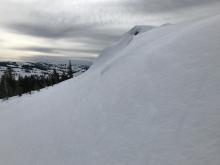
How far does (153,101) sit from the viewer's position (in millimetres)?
Answer: 8398

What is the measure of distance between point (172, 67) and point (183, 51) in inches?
39.8

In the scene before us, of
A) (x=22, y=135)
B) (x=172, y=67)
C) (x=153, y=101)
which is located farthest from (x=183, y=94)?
(x=22, y=135)

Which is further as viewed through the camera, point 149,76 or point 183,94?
point 149,76

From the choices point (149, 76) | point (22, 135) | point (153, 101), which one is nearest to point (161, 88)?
point (153, 101)

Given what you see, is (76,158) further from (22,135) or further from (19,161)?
(22,135)

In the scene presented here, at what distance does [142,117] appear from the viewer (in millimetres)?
Result: 8062

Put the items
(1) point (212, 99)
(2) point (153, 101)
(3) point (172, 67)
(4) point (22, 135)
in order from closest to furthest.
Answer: (1) point (212, 99)
(2) point (153, 101)
(3) point (172, 67)
(4) point (22, 135)

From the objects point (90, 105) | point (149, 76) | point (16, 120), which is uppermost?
point (149, 76)

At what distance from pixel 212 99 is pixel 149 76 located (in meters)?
3.33

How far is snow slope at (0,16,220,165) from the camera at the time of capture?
252 inches

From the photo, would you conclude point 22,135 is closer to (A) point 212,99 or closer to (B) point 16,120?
(B) point 16,120

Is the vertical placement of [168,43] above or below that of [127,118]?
above

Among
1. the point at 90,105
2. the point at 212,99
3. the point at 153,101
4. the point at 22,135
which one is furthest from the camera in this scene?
the point at 22,135

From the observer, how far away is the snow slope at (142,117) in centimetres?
640
